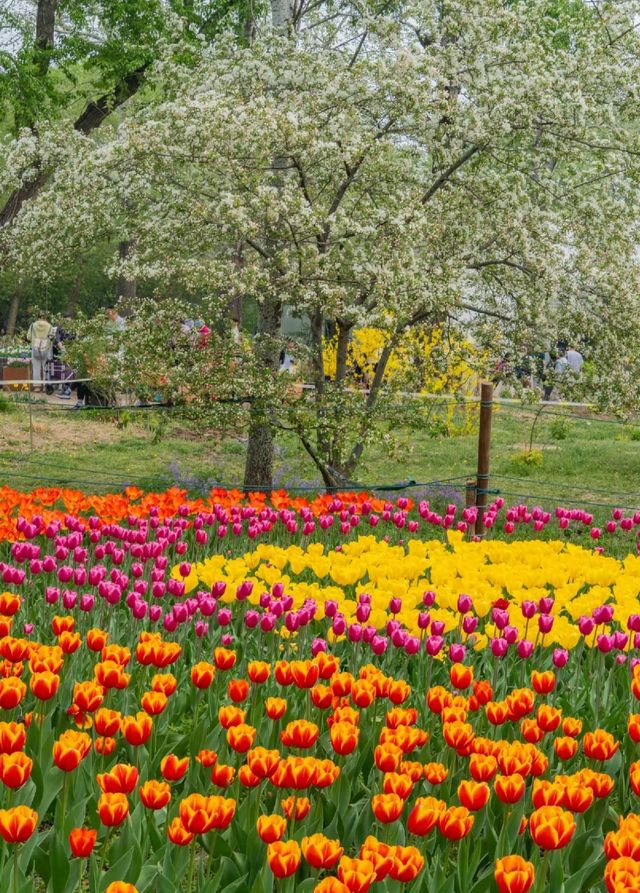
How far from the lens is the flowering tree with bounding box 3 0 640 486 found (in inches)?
396

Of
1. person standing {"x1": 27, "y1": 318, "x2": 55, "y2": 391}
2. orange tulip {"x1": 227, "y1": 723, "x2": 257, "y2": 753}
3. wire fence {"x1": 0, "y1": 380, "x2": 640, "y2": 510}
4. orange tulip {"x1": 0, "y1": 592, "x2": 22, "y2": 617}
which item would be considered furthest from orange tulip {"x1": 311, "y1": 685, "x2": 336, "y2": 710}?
person standing {"x1": 27, "y1": 318, "x2": 55, "y2": 391}

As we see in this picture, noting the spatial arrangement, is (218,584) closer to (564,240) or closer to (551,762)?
(551,762)

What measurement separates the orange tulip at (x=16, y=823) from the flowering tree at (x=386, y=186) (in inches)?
280

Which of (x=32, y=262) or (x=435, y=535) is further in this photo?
(x=32, y=262)

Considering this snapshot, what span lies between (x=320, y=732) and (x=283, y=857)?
4.89 feet

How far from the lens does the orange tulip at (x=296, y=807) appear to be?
3.05m

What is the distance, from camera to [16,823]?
2674 millimetres

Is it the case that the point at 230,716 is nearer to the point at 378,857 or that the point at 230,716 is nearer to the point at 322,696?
the point at 322,696

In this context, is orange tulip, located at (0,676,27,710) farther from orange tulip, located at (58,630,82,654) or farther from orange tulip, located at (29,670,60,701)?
orange tulip, located at (58,630,82,654)

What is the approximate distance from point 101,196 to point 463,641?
742cm

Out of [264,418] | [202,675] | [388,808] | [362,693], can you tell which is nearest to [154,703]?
[202,675]

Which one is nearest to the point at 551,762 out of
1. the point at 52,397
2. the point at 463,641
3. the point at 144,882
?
the point at 463,641

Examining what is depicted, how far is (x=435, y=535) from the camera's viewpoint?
935 centimetres

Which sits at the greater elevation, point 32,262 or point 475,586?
point 32,262
